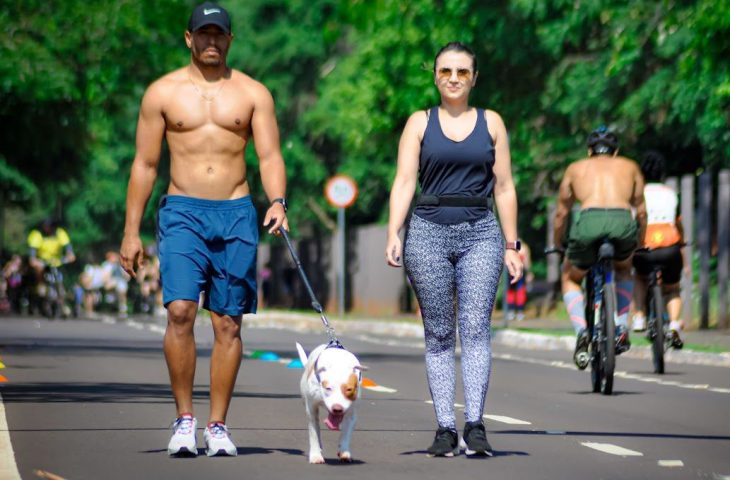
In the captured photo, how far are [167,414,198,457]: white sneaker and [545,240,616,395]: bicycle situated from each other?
207 inches

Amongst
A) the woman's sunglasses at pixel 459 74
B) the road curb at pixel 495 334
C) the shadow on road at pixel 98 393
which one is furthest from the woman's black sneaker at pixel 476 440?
the road curb at pixel 495 334

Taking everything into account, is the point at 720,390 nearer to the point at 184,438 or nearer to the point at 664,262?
the point at 664,262

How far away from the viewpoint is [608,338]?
1347cm

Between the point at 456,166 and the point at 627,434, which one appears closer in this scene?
the point at 456,166

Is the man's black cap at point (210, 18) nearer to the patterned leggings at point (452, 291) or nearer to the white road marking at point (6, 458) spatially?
the patterned leggings at point (452, 291)

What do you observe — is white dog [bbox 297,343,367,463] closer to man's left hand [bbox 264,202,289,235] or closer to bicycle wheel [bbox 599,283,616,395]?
man's left hand [bbox 264,202,289,235]

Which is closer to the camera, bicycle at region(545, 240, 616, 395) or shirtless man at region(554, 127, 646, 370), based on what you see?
bicycle at region(545, 240, 616, 395)

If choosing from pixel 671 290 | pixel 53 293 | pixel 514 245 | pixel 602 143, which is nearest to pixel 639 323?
pixel 671 290

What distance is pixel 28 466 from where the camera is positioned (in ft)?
27.2

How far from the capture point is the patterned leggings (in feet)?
29.7

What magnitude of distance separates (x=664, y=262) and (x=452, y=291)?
7.94 meters

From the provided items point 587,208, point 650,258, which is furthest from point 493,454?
point 650,258

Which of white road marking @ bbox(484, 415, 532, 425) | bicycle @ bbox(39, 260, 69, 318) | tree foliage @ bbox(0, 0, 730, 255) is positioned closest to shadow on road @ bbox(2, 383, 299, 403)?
white road marking @ bbox(484, 415, 532, 425)

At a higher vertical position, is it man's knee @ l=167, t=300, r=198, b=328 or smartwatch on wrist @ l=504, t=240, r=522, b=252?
smartwatch on wrist @ l=504, t=240, r=522, b=252
